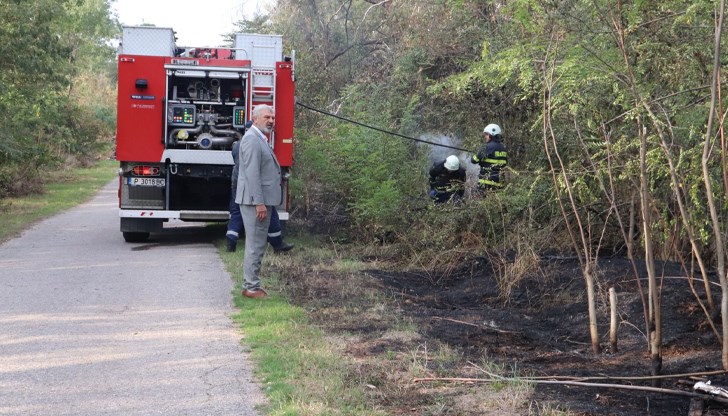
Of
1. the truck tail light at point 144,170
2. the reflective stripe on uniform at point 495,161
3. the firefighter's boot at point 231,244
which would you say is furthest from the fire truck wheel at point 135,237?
the reflective stripe on uniform at point 495,161

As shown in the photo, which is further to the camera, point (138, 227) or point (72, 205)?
point (72, 205)

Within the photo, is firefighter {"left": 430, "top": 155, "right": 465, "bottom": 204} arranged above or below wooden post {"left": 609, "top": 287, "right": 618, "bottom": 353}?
above

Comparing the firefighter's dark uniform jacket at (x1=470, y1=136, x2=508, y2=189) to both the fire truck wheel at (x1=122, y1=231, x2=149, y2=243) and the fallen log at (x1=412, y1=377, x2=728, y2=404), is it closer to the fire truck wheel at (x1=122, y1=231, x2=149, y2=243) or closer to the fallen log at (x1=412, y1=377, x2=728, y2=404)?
the fire truck wheel at (x1=122, y1=231, x2=149, y2=243)

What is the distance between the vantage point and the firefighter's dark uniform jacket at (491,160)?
12.5m

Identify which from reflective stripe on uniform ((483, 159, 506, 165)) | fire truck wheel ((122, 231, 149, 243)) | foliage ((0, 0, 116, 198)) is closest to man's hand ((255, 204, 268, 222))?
reflective stripe on uniform ((483, 159, 506, 165))

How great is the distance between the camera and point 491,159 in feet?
42.4

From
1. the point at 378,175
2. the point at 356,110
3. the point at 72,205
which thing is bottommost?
the point at 72,205

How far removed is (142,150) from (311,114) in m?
4.39

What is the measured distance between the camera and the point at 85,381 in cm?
637

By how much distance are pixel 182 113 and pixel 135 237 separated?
2.30 meters

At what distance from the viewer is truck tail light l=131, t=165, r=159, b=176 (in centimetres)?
1455

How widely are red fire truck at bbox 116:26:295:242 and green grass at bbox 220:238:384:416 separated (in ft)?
16.1

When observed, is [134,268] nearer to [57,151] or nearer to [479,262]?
[479,262]

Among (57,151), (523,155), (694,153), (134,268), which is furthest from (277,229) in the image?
(57,151)
